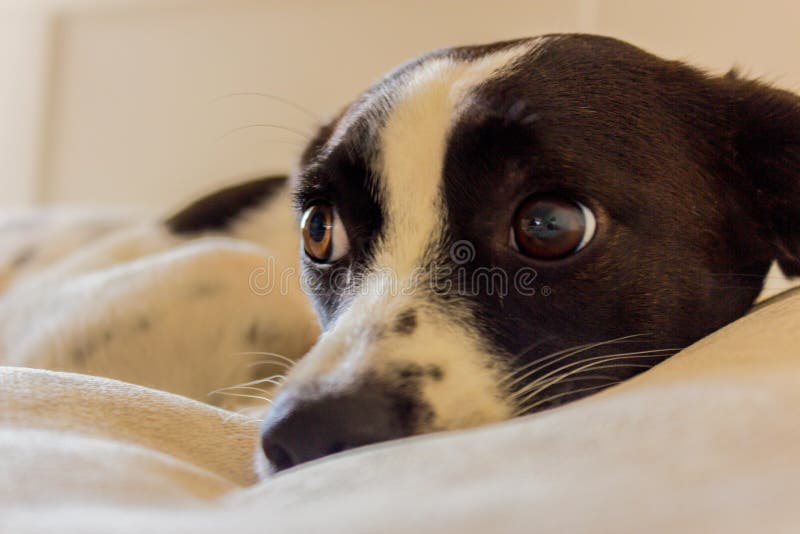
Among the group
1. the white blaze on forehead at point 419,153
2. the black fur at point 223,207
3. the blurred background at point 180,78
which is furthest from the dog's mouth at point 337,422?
the blurred background at point 180,78

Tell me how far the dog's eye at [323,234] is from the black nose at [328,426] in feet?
1.61

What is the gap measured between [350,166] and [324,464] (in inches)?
27.1

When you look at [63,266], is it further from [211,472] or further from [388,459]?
[388,459]

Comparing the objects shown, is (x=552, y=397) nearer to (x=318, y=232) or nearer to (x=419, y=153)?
(x=419, y=153)

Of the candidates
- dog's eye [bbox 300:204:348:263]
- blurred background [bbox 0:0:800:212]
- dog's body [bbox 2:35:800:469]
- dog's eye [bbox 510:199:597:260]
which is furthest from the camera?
blurred background [bbox 0:0:800:212]

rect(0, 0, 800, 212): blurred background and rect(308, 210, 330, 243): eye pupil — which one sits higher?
rect(0, 0, 800, 212): blurred background

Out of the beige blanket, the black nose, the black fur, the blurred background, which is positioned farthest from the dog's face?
the blurred background

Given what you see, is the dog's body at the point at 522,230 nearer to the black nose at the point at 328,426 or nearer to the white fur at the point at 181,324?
the black nose at the point at 328,426

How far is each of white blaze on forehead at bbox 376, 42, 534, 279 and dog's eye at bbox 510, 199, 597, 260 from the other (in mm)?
125

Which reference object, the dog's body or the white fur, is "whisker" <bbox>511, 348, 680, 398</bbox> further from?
the white fur

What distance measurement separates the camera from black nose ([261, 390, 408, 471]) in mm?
1031

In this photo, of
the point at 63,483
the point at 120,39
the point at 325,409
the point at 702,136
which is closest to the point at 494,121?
the point at 702,136

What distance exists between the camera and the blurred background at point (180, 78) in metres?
3.63

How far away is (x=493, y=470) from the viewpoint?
737 millimetres
